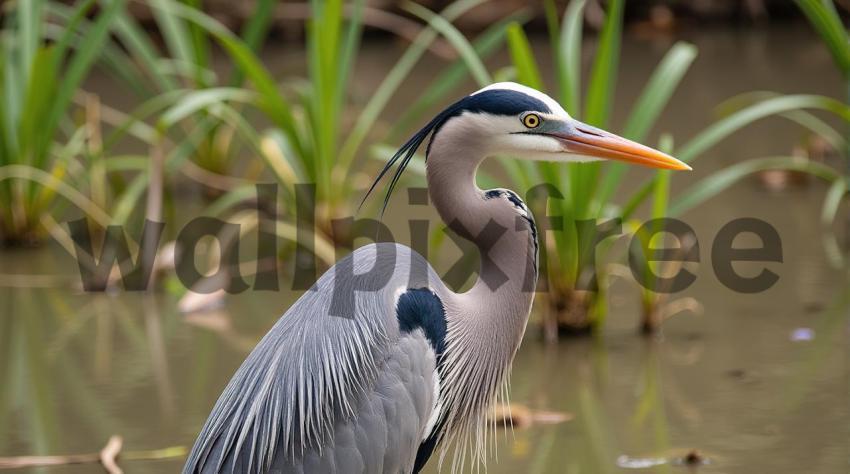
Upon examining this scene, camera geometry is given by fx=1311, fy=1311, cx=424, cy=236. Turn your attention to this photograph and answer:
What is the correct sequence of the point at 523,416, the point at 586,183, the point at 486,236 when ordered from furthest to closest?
the point at 586,183 < the point at 523,416 < the point at 486,236

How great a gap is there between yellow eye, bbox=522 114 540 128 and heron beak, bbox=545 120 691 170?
0.04 meters

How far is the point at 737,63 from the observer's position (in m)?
9.35

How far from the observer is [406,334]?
3.39 meters

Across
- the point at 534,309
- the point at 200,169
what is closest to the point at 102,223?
the point at 200,169

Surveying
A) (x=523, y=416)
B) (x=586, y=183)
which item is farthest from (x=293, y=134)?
(x=523, y=416)

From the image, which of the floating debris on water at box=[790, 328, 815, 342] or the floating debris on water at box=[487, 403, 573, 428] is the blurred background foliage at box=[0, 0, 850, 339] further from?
the floating debris on water at box=[487, 403, 573, 428]

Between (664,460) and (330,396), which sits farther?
(664,460)

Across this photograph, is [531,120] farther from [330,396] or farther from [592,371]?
[592,371]

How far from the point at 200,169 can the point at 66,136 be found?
5.07 feet

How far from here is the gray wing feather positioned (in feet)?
10.7

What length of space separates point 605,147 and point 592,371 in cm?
152

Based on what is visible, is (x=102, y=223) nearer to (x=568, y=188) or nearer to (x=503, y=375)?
(x=568, y=188)

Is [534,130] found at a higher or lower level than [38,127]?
lower

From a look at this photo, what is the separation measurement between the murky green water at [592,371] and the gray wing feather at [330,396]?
2.52 feet
